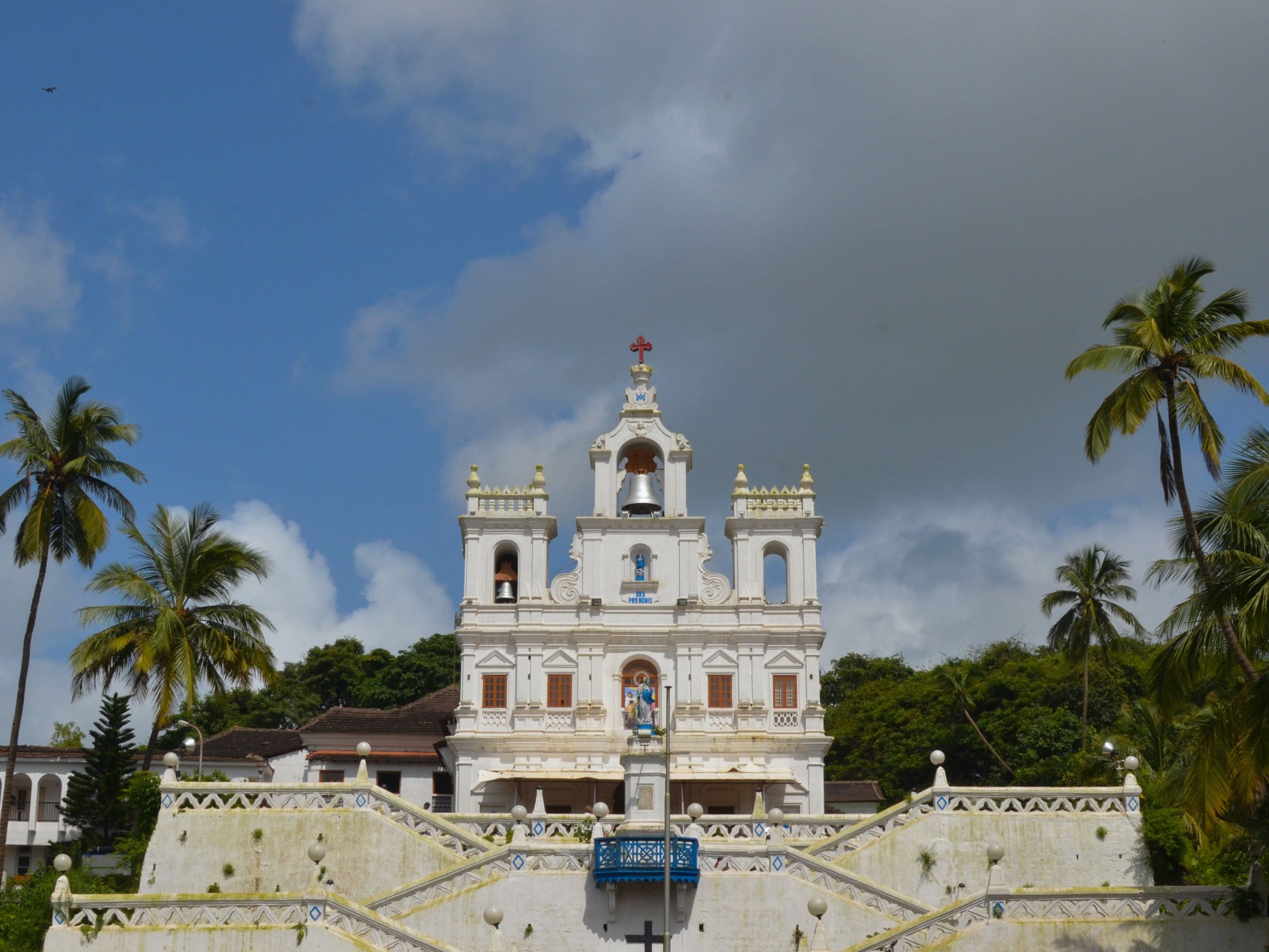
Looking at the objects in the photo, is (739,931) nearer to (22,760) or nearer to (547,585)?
(547,585)

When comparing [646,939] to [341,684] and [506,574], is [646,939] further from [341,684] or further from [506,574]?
[341,684]

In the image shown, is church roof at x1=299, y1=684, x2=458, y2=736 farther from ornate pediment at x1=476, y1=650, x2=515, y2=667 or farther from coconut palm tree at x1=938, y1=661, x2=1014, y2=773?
coconut palm tree at x1=938, y1=661, x2=1014, y2=773

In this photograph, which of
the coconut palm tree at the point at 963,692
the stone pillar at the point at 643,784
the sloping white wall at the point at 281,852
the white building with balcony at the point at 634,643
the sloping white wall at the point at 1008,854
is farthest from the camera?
the coconut palm tree at the point at 963,692

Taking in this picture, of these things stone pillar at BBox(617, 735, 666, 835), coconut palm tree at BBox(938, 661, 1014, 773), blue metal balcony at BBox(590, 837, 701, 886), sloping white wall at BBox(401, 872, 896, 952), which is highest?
coconut palm tree at BBox(938, 661, 1014, 773)

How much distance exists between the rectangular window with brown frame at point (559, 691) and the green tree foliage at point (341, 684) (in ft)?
110

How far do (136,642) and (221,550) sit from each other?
353 cm

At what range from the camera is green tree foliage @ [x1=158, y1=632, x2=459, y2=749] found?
79188 mm

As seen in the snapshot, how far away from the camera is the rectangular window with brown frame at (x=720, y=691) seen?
45.2 meters

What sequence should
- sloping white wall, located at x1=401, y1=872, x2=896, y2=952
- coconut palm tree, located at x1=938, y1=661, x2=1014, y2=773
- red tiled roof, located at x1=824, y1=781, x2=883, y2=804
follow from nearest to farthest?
1. sloping white wall, located at x1=401, y1=872, x2=896, y2=952
2. red tiled roof, located at x1=824, y1=781, x2=883, y2=804
3. coconut palm tree, located at x1=938, y1=661, x2=1014, y2=773

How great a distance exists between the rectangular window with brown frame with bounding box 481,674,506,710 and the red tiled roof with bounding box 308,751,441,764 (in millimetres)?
5281

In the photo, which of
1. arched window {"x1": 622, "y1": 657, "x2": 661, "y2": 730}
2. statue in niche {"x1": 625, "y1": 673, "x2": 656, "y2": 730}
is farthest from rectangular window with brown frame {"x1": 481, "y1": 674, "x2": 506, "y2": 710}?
statue in niche {"x1": 625, "y1": 673, "x2": 656, "y2": 730}

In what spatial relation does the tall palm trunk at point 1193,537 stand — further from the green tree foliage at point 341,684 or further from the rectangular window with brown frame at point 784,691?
the green tree foliage at point 341,684

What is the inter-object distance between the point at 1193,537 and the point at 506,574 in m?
25.8

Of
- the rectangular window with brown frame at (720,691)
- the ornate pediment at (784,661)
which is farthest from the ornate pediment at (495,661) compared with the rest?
the ornate pediment at (784,661)
